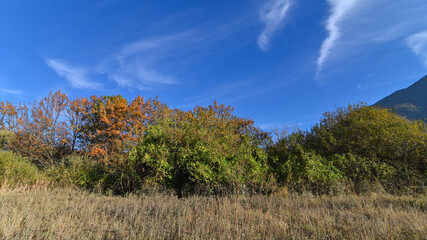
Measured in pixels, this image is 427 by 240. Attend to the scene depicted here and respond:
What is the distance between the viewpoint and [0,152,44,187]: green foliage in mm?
9227

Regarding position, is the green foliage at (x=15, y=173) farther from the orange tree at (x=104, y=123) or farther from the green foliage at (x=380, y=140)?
the green foliage at (x=380, y=140)

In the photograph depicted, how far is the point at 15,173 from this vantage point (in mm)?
9539

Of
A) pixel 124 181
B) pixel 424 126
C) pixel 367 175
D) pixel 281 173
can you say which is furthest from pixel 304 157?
pixel 124 181

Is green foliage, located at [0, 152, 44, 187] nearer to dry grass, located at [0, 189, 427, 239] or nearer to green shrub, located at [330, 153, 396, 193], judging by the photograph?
dry grass, located at [0, 189, 427, 239]

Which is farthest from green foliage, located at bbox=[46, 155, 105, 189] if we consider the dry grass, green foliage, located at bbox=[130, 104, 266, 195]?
the dry grass

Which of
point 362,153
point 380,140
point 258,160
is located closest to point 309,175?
point 258,160

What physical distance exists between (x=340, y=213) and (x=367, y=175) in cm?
556

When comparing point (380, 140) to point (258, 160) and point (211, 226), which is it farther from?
point (211, 226)

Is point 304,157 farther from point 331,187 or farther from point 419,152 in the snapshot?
point 419,152

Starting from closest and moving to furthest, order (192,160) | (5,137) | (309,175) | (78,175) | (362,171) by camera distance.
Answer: (192,160)
(309,175)
(362,171)
(78,175)
(5,137)

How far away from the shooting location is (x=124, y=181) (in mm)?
8867

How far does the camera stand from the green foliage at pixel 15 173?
30.3 feet

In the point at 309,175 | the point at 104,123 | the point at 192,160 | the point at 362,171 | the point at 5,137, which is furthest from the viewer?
the point at 104,123

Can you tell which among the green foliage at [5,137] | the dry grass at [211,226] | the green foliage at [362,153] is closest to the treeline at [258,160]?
the green foliage at [362,153]
